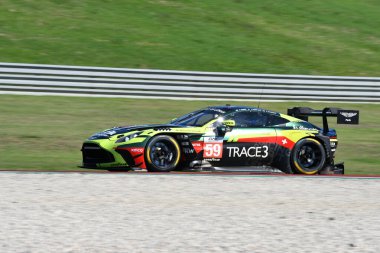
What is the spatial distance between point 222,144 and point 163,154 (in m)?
0.91

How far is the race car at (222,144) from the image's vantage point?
10.7 metres


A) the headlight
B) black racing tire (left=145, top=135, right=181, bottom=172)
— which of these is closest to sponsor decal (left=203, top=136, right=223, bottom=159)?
black racing tire (left=145, top=135, right=181, bottom=172)

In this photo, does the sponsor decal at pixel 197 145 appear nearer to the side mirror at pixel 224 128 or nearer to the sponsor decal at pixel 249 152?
the side mirror at pixel 224 128

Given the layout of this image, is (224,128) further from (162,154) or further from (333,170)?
(333,170)

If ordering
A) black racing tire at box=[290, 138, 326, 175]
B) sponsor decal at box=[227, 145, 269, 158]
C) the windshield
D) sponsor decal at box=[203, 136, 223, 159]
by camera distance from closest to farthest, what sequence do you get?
sponsor decal at box=[203, 136, 223, 159]
sponsor decal at box=[227, 145, 269, 158]
the windshield
black racing tire at box=[290, 138, 326, 175]

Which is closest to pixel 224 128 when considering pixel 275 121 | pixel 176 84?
pixel 275 121

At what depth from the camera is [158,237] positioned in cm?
655

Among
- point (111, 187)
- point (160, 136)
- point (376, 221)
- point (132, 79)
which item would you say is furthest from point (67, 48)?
point (376, 221)

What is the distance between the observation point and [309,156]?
457 inches

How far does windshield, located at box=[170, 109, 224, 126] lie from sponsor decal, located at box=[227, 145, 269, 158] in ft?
1.82

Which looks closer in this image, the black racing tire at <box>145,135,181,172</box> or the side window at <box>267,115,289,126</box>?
the black racing tire at <box>145,135,181,172</box>

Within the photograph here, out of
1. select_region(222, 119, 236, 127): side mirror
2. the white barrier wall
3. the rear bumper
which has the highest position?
the white barrier wall

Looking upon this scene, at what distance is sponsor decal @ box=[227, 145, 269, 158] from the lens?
1115cm

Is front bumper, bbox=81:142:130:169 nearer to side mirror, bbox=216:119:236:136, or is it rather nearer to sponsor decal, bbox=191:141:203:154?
sponsor decal, bbox=191:141:203:154
